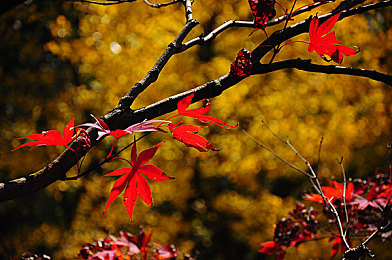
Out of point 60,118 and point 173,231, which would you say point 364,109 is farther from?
point 60,118

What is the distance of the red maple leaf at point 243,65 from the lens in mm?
637

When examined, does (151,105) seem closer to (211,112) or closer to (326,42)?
(326,42)

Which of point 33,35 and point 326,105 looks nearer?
point 326,105

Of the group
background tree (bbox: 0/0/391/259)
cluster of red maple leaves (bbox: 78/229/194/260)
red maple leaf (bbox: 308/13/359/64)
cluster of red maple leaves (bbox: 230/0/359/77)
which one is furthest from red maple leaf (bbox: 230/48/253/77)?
background tree (bbox: 0/0/391/259)

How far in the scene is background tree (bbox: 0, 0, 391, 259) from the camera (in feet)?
11.1

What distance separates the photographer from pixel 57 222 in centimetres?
379

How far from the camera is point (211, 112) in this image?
3.44m

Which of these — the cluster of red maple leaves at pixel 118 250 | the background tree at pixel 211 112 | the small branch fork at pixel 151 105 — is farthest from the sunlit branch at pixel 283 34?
the background tree at pixel 211 112

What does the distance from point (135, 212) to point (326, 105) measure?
198cm

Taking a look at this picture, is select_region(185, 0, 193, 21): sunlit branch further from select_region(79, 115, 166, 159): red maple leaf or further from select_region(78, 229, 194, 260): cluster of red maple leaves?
select_region(78, 229, 194, 260): cluster of red maple leaves

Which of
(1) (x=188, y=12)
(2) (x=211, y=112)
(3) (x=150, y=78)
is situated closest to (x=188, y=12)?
(1) (x=188, y=12)

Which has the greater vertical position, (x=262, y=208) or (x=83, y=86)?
(x=83, y=86)

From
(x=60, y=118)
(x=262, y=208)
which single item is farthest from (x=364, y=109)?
(x=60, y=118)

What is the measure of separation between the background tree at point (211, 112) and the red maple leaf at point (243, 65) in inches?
106
